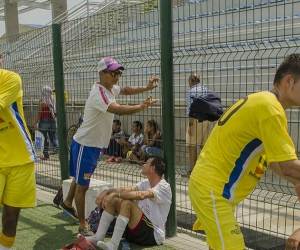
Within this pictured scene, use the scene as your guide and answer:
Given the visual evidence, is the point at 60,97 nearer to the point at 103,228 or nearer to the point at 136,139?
the point at 136,139

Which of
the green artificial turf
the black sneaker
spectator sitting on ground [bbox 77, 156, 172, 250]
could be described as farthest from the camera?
the black sneaker

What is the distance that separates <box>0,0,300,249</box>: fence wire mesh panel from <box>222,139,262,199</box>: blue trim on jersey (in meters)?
1.48

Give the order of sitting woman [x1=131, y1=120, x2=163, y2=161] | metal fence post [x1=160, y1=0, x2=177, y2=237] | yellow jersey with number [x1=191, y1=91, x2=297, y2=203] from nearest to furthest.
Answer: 1. yellow jersey with number [x1=191, y1=91, x2=297, y2=203]
2. metal fence post [x1=160, y1=0, x2=177, y2=237]
3. sitting woman [x1=131, y1=120, x2=163, y2=161]

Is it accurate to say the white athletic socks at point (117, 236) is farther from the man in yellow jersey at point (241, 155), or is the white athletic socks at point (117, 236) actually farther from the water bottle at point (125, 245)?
the man in yellow jersey at point (241, 155)

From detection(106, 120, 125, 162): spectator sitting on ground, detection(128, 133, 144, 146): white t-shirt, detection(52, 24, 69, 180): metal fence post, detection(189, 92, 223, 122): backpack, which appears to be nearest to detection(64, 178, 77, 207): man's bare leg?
detection(106, 120, 125, 162): spectator sitting on ground

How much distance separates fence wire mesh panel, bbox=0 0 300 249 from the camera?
4.11 m

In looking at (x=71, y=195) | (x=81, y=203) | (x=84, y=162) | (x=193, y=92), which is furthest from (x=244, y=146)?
(x=71, y=195)

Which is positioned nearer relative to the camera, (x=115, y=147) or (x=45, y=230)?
(x=45, y=230)

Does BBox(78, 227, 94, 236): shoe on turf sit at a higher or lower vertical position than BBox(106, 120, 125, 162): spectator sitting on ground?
lower

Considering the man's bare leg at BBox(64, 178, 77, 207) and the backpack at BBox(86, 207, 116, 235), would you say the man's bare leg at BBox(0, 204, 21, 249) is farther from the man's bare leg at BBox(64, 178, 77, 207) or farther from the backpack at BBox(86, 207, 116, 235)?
the man's bare leg at BBox(64, 178, 77, 207)

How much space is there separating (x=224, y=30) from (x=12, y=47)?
16.0 feet

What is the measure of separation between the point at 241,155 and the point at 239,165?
69 millimetres

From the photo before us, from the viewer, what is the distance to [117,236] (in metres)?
4.29

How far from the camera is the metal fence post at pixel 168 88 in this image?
4.50 metres
